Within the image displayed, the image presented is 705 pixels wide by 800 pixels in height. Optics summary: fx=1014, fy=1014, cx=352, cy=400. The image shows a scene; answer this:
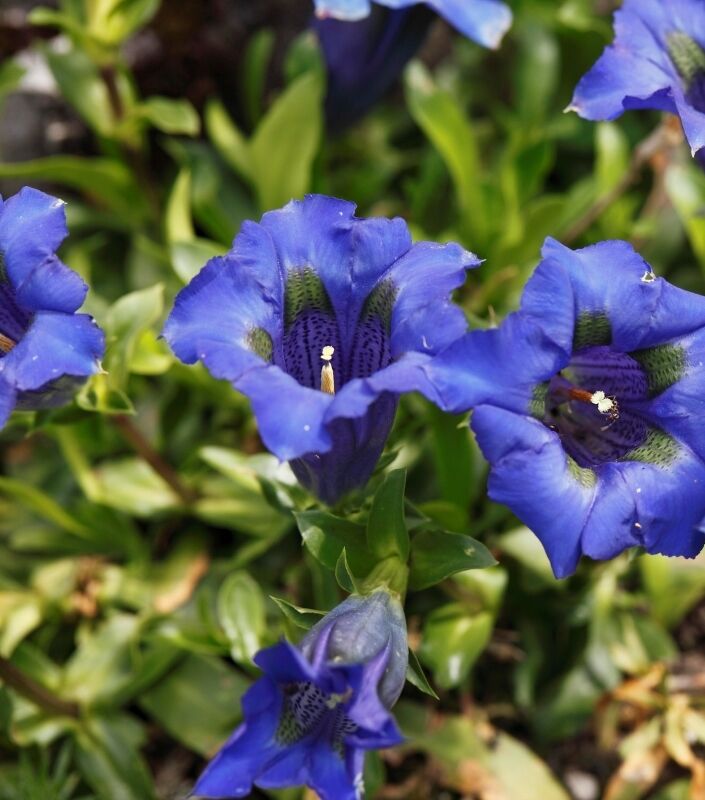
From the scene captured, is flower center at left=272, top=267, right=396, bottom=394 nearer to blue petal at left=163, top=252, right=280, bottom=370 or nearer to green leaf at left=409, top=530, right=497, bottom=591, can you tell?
blue petal at left=163, top=252, right=280, bottom=370

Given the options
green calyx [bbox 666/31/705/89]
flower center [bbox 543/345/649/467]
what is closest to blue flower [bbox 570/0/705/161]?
green calyx [bbox 666/31/705/89]

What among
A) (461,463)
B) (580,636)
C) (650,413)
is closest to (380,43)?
(461,463)

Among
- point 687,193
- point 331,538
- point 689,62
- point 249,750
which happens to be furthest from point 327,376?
point 687,193

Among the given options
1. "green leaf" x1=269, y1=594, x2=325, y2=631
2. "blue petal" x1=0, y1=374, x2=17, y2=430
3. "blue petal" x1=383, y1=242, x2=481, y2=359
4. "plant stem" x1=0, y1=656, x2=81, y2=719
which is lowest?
"plant stem" x1=0, y1=656, x2=81, y2=719

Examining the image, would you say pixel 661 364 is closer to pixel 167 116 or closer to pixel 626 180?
pixel 626 180

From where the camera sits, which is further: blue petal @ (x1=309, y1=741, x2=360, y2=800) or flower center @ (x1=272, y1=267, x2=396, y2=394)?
flower center @ (x1=272, y1=267, x2=396, y2=394)

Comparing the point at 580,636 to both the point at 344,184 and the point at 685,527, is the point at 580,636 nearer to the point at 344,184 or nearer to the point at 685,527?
the point at 685,527

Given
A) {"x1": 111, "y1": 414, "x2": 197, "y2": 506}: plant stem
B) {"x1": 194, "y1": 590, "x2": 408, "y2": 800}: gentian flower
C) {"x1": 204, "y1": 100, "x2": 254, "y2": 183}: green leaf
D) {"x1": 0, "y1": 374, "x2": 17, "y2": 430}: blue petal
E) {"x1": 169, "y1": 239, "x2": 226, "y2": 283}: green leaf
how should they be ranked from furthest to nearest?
{"x1": 204, "y1": 100, "x2": 254, "y2": 183}: green leaf, {"x1": 169, "y1": 239, "x2": 226, "y2": 283}: green leaf, {"x1": 111, "y1": 414, "x2": 197, "y2": 506}: plant stem, {"x1": 0, "y1": 374, "x2": 17, "y2": 430}: blue petal, {"x1": 194, "y1": 590, "x2": 408, "y2": 800}: gentian flower

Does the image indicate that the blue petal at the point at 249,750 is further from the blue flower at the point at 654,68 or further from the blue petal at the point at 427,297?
the blue flower at the point at 654,68
